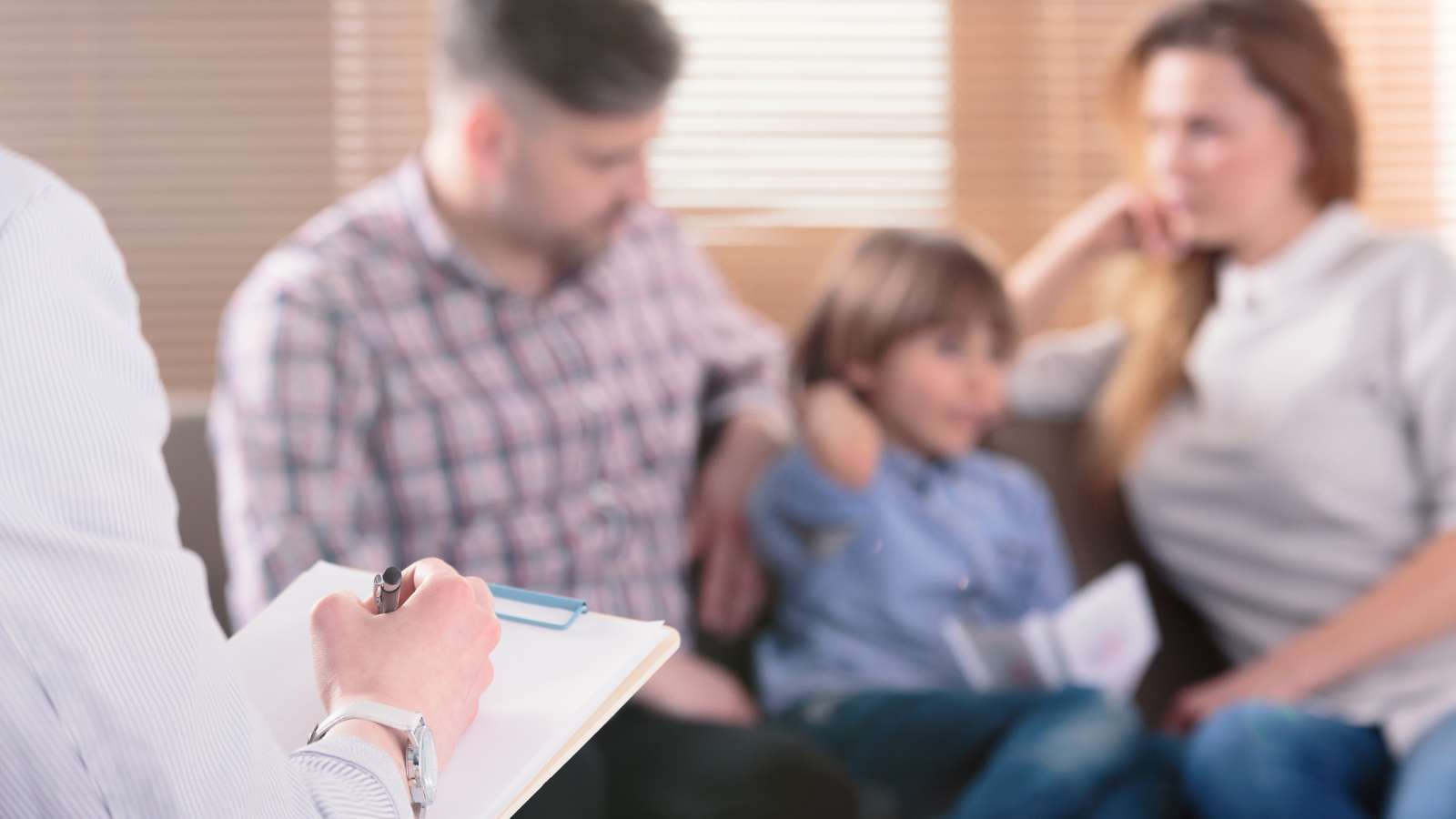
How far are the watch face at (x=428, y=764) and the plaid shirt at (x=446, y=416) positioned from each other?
660 mm

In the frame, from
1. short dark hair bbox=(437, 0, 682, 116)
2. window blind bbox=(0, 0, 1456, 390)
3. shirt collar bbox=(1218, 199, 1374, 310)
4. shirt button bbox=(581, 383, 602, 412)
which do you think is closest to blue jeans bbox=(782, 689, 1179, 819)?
shirt button bbox=(581, 383, 602, 412)

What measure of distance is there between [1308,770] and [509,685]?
92 cm

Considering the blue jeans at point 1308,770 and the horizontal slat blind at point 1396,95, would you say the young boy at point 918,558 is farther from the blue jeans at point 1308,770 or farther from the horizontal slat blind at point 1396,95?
the horizontal slat blind at point 1396,95

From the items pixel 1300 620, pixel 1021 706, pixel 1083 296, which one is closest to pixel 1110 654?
pixel 1021 706

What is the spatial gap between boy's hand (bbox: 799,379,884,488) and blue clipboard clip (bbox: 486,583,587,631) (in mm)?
733

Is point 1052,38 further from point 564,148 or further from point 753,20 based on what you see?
point 564,148

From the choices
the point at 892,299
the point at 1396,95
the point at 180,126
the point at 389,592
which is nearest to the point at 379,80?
the point at 180,126

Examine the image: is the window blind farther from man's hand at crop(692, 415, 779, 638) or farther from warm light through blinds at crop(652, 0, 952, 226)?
man's hand at crop(692, 415, 779, 638)

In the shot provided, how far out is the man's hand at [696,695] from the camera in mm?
1284

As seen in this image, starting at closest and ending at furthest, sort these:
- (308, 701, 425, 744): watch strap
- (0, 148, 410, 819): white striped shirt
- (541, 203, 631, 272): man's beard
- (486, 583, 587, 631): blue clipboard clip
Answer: (0, 148, 410, 819): white striped shirt, (308, 701, 425, 744): watch strap, (486, 583, 587, 631): blue clipboard clip, (541, 203, 631, 272): man's beard

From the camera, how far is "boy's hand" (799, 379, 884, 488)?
1.37m

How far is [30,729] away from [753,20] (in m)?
1.90

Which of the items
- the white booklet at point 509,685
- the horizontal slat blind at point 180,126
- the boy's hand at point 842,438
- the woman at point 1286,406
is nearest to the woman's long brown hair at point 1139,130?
the woman at point 1286,406

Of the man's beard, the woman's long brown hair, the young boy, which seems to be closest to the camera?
the young boy
